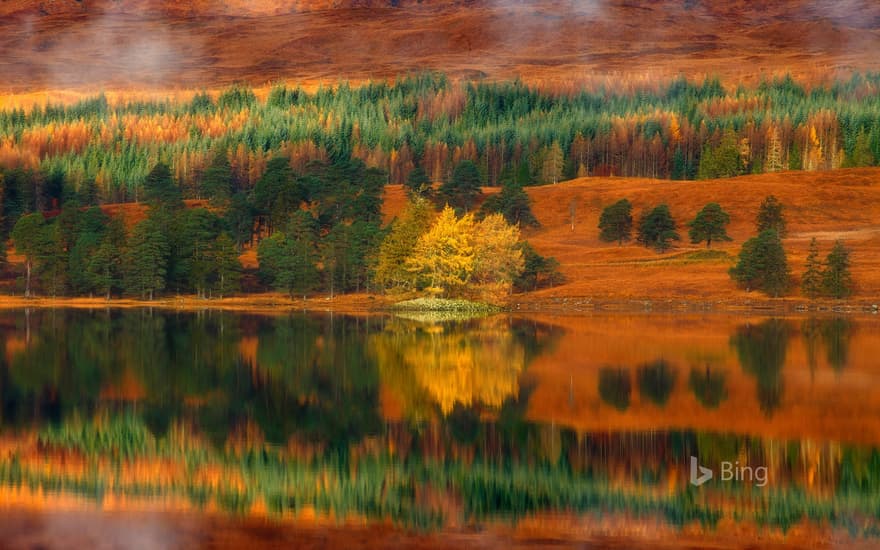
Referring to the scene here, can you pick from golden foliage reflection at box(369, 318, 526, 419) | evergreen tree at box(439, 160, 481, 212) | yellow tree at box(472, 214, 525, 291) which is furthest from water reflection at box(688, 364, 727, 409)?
evergreen tree at box(439, 160, 481, 212)

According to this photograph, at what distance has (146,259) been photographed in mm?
121750

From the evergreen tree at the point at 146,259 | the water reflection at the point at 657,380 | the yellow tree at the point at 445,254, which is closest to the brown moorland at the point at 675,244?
the evergreen tree at the point at 146,259

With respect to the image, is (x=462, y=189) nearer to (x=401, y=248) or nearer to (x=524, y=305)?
(x=524, y=305)

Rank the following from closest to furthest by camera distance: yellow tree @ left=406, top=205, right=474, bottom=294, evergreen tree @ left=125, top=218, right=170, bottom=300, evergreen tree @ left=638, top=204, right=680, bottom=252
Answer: yellow tree @ left=406, top=205, right=474, bottom=294 < evergreen tree @ left=125, top=218, right=170, bottom=300 < evergreen tree @ left=638, top=204, right=680, bottom=252

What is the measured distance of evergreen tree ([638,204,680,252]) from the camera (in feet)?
467

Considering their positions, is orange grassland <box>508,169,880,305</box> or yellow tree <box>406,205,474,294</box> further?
orange grassland <box>508,169,880,305</box>

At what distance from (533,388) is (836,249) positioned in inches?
2980

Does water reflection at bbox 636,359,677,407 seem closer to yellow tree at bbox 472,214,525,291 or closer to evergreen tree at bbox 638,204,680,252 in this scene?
yellow tree at bbox 472,214,525,291

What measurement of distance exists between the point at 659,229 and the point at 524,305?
117ft

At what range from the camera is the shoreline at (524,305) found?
105562 millimetres

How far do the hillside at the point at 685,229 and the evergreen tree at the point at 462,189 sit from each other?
395 inches

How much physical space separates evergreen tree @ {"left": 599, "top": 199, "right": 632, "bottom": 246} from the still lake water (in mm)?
87491

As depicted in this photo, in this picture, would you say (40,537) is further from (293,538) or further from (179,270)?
(179,270)

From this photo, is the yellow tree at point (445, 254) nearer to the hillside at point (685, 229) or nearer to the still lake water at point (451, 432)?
the hillside at point (685, 229)
